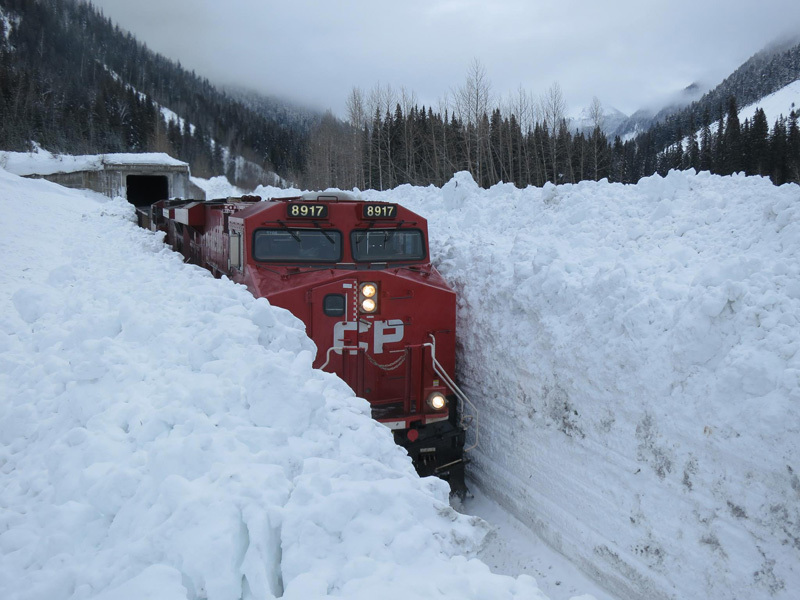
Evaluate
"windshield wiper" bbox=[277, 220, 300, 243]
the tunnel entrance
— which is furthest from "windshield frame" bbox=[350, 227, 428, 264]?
the tunnel entrance

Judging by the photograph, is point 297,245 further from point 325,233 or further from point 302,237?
point 325,233

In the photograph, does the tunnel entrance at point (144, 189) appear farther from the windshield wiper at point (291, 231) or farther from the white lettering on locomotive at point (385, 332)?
the white lettering on locomotive at point (385, 332)

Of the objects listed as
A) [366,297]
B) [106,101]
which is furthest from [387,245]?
[106,101]

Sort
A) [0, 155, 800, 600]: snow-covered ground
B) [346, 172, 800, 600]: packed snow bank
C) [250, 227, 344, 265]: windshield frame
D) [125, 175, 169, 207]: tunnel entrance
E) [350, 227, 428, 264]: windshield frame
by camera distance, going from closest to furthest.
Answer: [0, 155, 800, 600]: snow-covered ground < [346, 172, 800, 600]: packed snow bank < [250, 227, 344, 265]: windshield frame < [350, 227, 428, 264]: windshield frame < [125, 175, 169, 207]: tunnel entrance

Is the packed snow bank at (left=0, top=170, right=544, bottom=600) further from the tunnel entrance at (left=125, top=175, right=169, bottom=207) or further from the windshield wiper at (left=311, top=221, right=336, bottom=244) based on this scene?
the tunnel entrance at (left=125, top=175, right=169, bottom=207)

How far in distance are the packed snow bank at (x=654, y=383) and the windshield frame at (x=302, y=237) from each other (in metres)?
2.27

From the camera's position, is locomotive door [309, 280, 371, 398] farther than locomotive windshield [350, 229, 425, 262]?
No

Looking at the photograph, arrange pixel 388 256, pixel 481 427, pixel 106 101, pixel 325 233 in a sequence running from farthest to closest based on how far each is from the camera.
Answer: pixel 106 101
pixel 481 427
pixel 388 256
pixel 325 233

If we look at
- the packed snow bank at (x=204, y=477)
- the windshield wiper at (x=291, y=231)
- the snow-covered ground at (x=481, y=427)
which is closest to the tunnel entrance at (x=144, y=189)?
the snow-covered ground at (x=481, y=427)

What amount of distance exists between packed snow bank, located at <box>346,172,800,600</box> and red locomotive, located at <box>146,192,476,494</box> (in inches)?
37.1

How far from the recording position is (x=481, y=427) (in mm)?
7539

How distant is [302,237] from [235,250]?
0.87m

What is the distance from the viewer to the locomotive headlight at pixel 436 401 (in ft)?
21.6

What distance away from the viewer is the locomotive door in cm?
642
